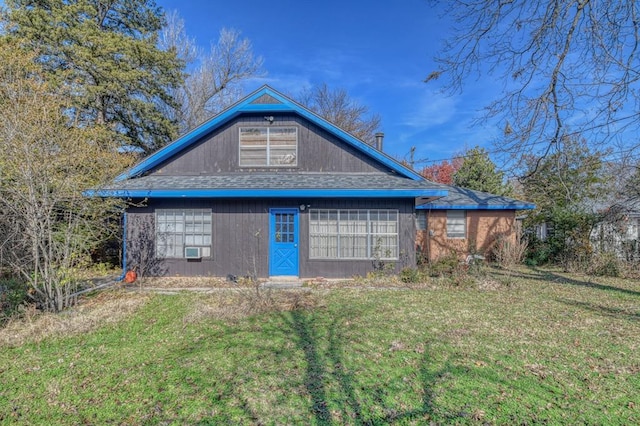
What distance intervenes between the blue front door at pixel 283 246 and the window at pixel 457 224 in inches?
313

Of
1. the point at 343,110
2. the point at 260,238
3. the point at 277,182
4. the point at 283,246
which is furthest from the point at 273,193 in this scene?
the point at 343,110

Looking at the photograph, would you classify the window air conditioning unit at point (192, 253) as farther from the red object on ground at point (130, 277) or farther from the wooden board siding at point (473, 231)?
the wooden board siding at point (473, 231)

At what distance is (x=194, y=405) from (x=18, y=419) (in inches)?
61.8

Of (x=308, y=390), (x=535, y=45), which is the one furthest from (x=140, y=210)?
(x=535, y=45)

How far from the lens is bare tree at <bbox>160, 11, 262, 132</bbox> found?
A: 22.4 metres

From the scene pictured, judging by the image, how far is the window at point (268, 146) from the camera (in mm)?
10836

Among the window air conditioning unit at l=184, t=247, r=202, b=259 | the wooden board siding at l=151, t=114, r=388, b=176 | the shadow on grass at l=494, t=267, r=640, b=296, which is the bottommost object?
the shadow on grass at l=494, t=267, r=640, b=296

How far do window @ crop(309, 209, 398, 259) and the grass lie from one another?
2.97 m

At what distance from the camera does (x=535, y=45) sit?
20.1 feet

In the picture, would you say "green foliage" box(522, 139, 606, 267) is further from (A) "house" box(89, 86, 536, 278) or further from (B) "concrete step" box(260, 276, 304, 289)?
(B) "concrete step" box(260, 276, 304, 289)

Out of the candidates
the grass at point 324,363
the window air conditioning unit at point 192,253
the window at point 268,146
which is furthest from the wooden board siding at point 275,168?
the grass at point 324,363

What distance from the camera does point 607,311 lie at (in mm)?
6695

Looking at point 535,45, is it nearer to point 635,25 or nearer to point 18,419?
point 635,25

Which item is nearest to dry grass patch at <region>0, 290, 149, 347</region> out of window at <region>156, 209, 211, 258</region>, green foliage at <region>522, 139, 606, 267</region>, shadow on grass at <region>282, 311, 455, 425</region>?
window at <region>156, 209, 211, 258</region>
